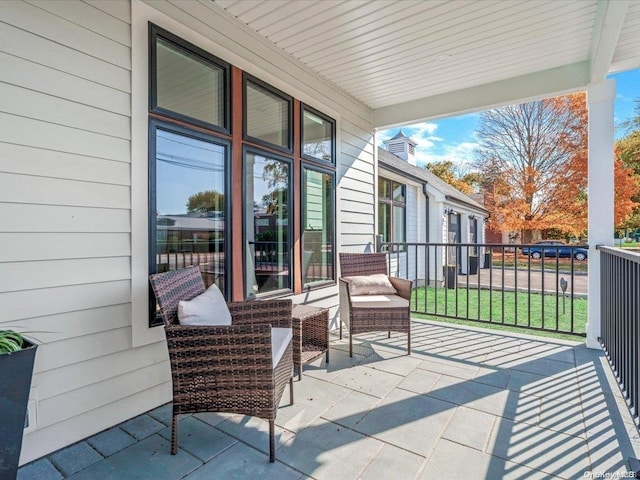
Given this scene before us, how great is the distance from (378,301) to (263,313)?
144 cm

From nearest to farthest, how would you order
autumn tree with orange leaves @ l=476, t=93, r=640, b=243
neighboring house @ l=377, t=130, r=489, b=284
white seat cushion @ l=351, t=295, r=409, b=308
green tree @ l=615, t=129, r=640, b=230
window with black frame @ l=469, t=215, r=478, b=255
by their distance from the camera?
white seat cushion @ l=351, t=295, r=409, b=308 < neighboring house @ l=377, t=130, r=489, b=284 < green tree @ l=615, t=129, r=640, b=230 < autumn tree with orange leaves @ l=476, t=93, r=640, b=243 < window with black frame @ l=469, t=215, r=478, b=255

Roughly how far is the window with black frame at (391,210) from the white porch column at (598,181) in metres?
4.05

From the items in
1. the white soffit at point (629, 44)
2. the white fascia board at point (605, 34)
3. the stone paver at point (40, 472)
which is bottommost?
the stone paver at point (40, 472)

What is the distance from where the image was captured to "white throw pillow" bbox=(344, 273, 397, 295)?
3750 millimetres

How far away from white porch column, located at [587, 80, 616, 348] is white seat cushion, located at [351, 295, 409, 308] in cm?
183

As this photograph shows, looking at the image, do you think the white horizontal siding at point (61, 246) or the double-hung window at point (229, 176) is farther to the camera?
the double-hung window at point (229, 176)

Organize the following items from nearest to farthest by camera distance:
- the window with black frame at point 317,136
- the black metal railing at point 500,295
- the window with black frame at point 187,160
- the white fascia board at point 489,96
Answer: the window with black frame at point 187,160 < the white fascia board at point 489,96 < the window with black frame at point 317,136 < the black metal railing at point 500,295

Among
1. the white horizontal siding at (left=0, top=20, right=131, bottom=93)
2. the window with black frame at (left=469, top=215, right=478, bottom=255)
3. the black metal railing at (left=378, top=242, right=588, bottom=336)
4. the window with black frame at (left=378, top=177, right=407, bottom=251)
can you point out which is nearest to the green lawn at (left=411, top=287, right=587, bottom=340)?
the black metal railing at (left=378, top=242, right=588, bottom=336)

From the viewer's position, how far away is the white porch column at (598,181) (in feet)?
11.0

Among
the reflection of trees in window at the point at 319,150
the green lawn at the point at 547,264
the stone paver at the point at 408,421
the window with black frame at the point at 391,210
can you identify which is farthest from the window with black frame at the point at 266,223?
the green lawn at the point at 547,264

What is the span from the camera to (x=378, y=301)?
3459mm

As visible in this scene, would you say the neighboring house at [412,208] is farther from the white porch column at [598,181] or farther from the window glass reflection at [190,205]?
the window glass reflection at [190,205]

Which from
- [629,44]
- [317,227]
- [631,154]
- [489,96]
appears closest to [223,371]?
[317,227]

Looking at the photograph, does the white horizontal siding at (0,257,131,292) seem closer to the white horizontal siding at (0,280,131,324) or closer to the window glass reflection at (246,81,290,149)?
the white horizontal siding at (0,280,131,324)
